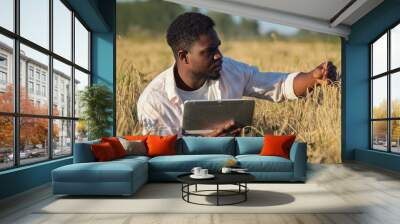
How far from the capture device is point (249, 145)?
7.05 m

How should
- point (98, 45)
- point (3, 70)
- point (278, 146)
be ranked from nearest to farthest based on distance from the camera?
point (3, 70), point (278, 146), point (98, 45)

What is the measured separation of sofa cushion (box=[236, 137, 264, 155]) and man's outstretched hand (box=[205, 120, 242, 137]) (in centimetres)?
146

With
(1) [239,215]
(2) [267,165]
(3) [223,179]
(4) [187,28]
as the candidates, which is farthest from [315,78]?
(1) [239,215]

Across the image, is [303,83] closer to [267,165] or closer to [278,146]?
[278,146]

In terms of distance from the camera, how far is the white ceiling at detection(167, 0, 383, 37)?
328 inches

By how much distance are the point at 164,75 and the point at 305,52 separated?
327cm

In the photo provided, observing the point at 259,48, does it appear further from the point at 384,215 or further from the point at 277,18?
the point at 384,215

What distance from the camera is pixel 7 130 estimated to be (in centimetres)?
500

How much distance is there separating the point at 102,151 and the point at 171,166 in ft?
3.57

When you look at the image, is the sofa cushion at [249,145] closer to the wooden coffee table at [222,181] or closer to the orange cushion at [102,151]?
the wooden coffee table at [222,181]

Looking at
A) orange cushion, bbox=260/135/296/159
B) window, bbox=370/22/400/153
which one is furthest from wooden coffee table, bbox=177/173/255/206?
window, bbox=370/22/400/153

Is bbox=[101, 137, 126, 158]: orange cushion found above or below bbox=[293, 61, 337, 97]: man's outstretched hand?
below

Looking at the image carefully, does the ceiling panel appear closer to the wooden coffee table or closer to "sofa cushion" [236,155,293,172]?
"sofa cushion" [236,155,293,172]

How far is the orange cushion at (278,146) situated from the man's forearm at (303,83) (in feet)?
8.01
